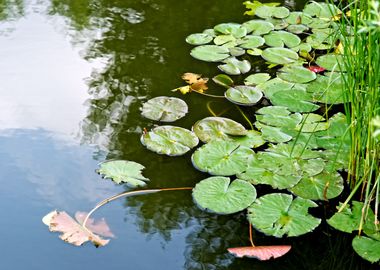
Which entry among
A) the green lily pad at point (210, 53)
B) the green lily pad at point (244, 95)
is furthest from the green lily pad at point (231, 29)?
the green lily pad at point (244, 95)

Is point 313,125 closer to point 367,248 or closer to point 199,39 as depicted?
point 367,248

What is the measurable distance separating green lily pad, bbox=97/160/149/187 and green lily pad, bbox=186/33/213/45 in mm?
980

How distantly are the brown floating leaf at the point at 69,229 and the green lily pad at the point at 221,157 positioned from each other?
1.44ft

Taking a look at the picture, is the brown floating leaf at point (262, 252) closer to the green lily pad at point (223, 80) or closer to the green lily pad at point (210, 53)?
the green lily pad at point (223, 80)

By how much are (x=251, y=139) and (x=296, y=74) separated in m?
0.54

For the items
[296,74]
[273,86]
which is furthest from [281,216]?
[296,74]

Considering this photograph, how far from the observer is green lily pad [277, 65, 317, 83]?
234cm

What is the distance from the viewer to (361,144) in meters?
1.71

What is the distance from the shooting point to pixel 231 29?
276 cm

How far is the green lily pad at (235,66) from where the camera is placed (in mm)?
2441

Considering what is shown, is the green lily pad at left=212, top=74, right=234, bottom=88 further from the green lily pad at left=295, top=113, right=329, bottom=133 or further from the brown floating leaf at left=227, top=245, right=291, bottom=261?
the brown floating leaf at left=227, top=245, right=291, bottom=261

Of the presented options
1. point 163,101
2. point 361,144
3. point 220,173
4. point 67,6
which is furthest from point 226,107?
point 67,6

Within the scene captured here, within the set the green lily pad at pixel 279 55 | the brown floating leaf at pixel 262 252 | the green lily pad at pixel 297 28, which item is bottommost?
the brown floating leaf at pixel 262 252

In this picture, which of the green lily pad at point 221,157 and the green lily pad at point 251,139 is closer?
the green lily pad at point 221,157
